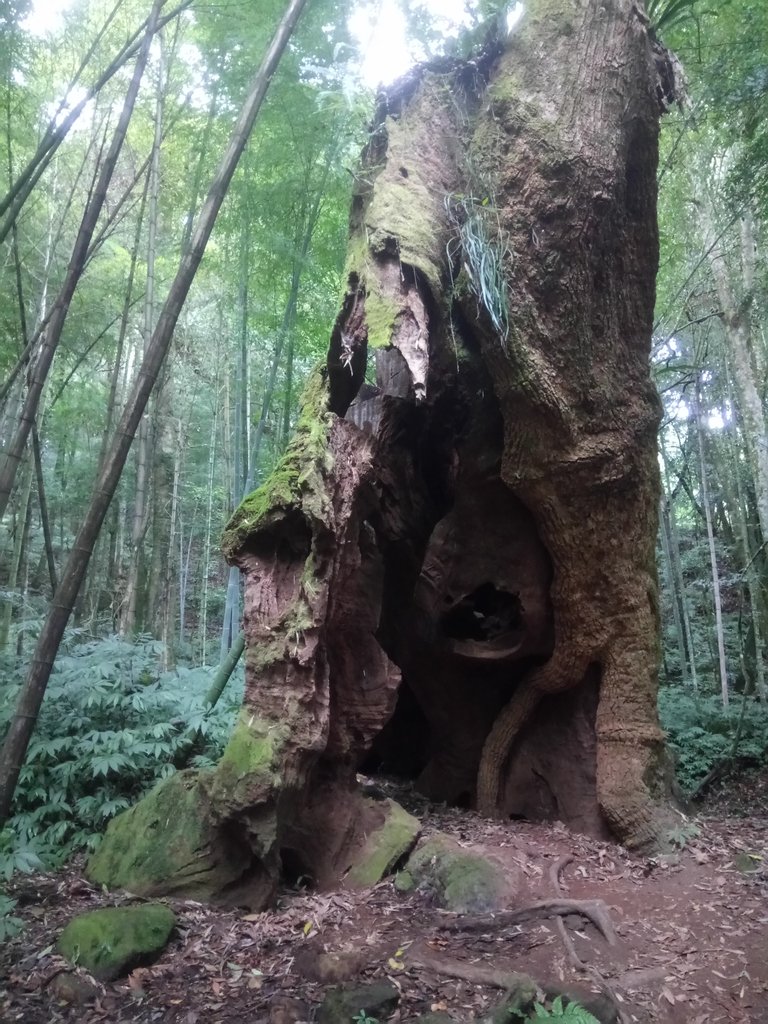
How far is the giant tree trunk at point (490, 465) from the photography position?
4.18 m

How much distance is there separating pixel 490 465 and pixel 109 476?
2722mm

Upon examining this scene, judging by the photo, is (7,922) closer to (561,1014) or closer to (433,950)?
(433,950)

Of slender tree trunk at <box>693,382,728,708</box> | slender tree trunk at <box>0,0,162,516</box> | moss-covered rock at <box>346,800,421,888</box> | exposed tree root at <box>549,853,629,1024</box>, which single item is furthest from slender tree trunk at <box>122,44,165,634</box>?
slender tree trunk at <box>693,382,728,708</box>

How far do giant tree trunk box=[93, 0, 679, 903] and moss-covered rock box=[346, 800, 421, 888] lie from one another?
0.36ft

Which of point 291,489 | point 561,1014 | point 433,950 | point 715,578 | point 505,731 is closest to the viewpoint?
point 561,1014

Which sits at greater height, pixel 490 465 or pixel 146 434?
pixel 146 434

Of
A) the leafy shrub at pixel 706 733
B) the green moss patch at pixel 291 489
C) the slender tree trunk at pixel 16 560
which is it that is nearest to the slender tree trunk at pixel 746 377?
the leafy shrub at pixel 706 733

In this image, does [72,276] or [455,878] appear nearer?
[455,878]

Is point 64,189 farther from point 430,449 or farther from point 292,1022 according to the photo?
point 292,1022

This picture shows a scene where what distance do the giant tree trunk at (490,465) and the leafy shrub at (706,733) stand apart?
297 cm

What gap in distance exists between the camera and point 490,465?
5363 millimetres

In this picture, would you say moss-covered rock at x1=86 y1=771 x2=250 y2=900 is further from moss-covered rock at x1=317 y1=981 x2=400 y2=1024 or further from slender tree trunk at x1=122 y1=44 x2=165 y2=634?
slender tree trunk at x1=122 y1=44 x2=165 y2=634

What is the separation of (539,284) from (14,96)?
6.32 metres

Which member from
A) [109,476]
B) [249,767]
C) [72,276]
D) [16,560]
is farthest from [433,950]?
[16,560]
